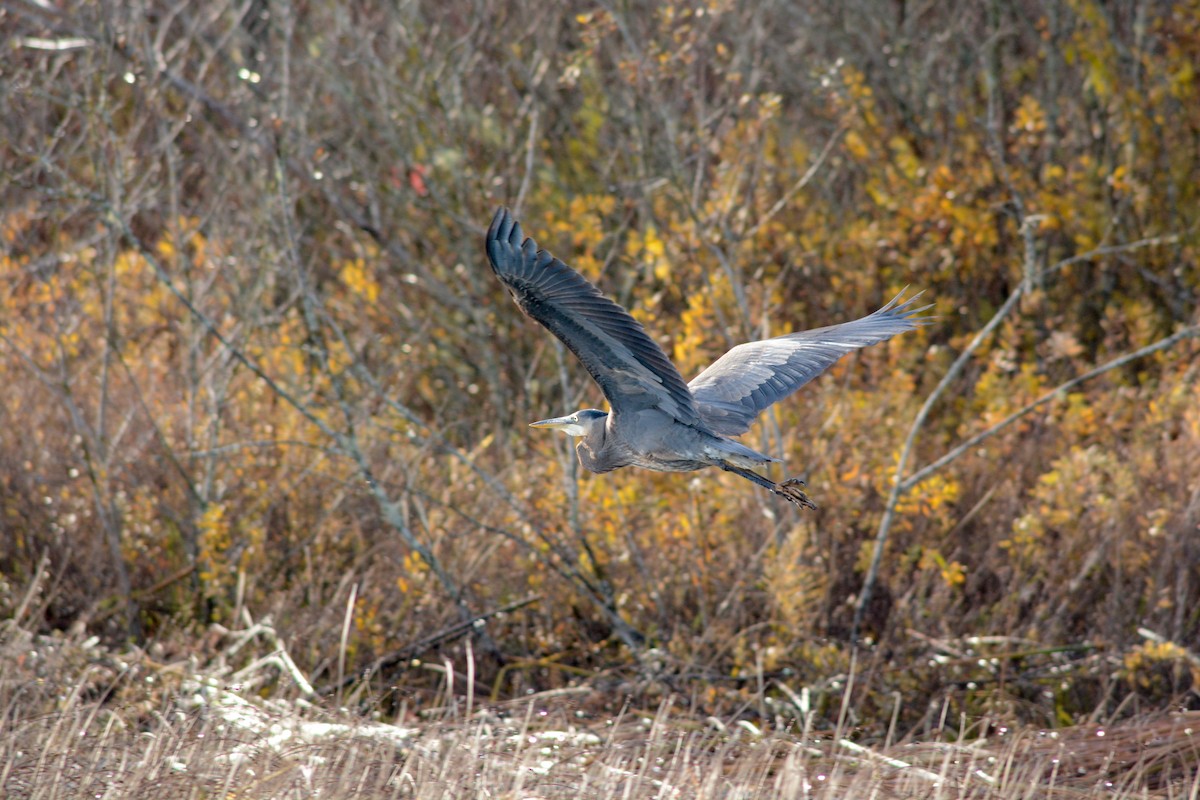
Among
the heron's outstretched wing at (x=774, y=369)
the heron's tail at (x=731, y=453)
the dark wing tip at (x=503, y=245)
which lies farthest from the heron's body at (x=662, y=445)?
the dark wing tip at (x=503, y=245)

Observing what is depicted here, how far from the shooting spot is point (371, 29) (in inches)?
315

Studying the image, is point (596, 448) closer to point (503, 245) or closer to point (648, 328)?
point (503, 245)

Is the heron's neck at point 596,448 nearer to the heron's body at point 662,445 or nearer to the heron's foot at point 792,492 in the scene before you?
the heron's body at point 662,445

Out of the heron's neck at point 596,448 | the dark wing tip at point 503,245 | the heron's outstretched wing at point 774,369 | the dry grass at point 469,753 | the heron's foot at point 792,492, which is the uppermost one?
the dark wing tip at point 503,245

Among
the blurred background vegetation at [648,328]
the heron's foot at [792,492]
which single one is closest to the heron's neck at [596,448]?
the heron's foot at [792,492]

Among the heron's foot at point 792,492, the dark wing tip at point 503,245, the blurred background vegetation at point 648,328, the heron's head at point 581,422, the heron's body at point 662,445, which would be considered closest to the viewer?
the dark wing tip at point 503,245

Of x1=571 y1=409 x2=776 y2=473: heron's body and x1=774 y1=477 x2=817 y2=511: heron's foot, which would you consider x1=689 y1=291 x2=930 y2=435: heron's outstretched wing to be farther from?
x1=774 y1=477 x2=817 y2=511: heron's foot

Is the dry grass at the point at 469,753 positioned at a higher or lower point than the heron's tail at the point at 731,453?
lower

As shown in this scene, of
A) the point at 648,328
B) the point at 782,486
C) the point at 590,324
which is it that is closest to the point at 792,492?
the point at 782,486

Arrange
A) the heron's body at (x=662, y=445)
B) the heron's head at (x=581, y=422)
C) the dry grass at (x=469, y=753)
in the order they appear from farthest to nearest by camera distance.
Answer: the heron's head at (x=581, y=422)
the heron's body at (x=662, y=445)
the dry grass at (x=469, y=753)

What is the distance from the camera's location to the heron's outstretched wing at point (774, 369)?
4.58 m

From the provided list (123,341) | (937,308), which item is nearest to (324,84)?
(123,341)

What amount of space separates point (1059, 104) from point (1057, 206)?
105 centimetres

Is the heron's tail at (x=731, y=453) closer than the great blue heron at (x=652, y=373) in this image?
No
